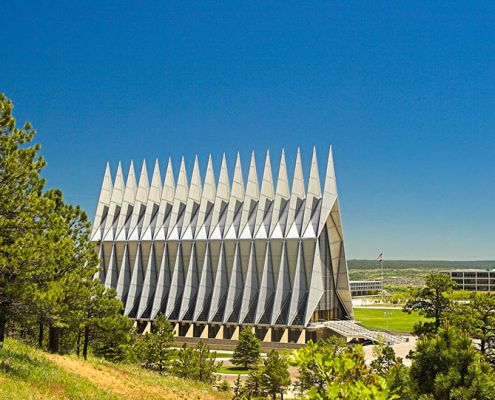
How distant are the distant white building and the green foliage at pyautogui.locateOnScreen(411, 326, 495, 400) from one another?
45128 millimetres

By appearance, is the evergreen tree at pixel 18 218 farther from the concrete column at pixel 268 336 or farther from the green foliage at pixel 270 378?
the concrete column at pixel 268 336

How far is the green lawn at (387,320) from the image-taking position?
78.6m

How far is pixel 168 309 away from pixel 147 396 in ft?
137

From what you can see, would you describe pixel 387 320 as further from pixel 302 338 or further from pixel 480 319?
pixel 480 319

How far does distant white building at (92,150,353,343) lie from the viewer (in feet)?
201

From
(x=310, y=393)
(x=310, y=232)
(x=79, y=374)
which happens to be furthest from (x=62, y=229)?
(x=310, y=232)

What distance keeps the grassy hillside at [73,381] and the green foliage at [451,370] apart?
12886mm

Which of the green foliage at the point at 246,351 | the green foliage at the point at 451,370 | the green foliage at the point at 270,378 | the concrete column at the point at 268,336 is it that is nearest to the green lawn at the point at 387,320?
the concrete column at the point at 268,336

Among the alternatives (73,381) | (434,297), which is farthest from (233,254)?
(73,381)

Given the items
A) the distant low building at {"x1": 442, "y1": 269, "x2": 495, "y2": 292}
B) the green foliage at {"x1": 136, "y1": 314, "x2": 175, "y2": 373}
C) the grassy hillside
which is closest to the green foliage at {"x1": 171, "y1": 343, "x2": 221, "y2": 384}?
the green foliage at {"x1": 136, "y1": 314, "x2": 175, "y2": 373}

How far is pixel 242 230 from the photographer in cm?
6612

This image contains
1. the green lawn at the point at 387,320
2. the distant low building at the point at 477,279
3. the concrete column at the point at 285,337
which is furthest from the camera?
the distant low building at the point at 477,279

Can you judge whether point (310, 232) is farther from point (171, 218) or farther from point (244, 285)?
point (171, 218)

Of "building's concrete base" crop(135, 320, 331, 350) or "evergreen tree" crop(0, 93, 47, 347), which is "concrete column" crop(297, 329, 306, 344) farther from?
"evergreen tree" crop(0, 93, 47, 347)
